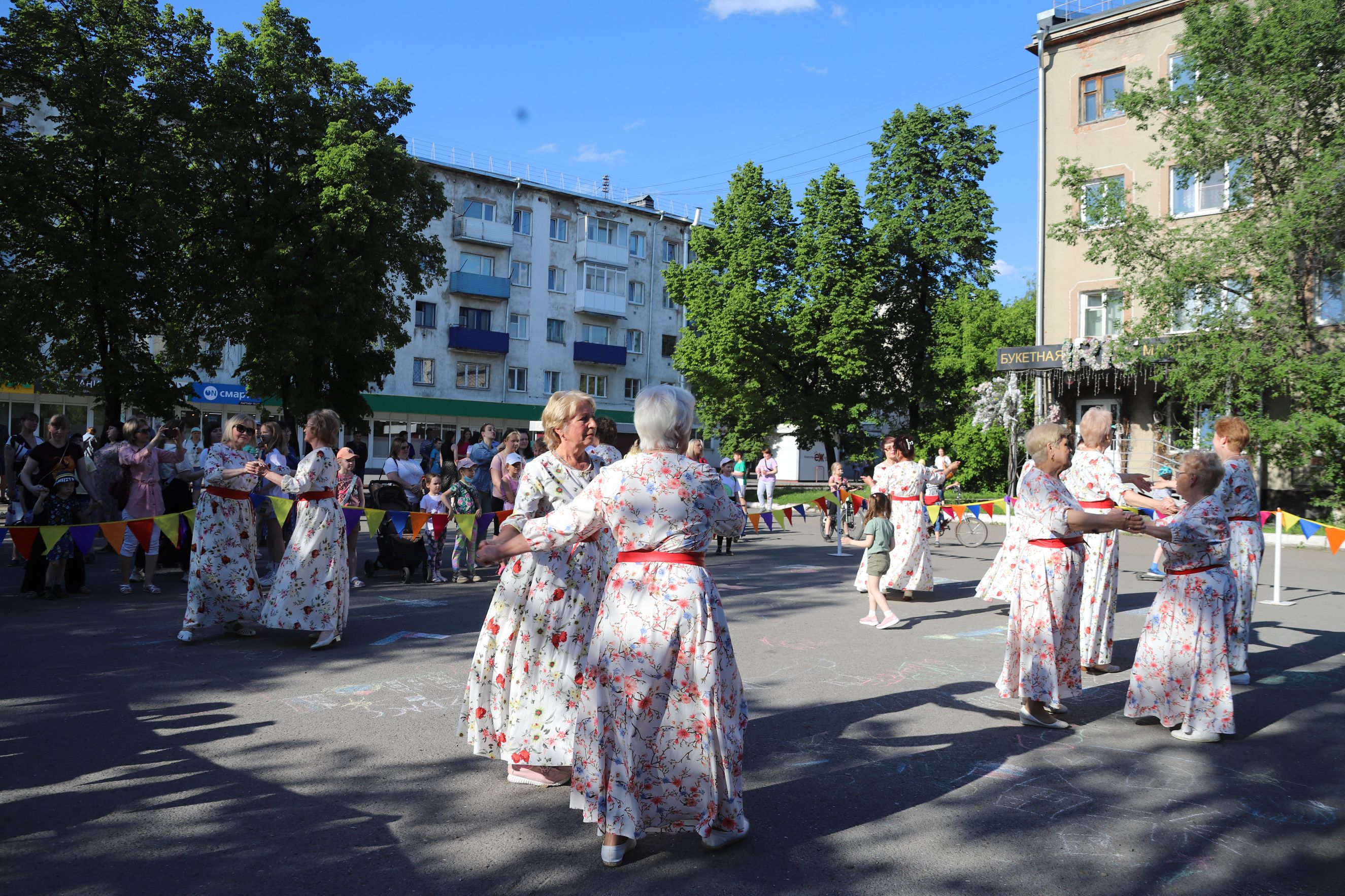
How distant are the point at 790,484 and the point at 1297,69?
32.5m

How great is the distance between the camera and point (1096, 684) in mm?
6965

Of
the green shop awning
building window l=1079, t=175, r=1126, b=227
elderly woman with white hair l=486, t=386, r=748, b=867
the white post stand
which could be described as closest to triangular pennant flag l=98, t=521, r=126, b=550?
elderly woman with white hair l=486, t=386, r=748, b=867

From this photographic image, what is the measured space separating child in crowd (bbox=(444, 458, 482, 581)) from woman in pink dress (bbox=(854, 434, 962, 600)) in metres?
5.02

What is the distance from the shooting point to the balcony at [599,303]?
52.9m

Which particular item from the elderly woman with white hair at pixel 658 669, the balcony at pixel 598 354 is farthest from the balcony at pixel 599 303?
the elderly woman with white hair at pixel 658 669

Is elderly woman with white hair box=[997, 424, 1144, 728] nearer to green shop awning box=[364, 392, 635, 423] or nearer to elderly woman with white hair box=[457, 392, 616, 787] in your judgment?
elderly woman with white hair box=[457, 392, 616, 787]

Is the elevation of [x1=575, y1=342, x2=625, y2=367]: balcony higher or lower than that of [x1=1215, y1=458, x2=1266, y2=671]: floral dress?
higher

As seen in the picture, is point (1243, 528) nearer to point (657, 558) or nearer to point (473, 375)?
point (657, 558)

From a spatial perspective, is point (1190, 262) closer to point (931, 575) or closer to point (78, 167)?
point (931, 575)

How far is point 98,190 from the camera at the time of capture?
21875 millimetres

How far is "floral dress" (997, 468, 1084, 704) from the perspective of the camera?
5.69 metres

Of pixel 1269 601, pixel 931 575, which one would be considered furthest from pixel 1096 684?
pixel 1269 601

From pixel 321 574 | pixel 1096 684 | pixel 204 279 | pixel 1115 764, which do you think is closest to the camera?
pixel 1115 764

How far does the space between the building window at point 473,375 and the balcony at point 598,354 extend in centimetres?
546
